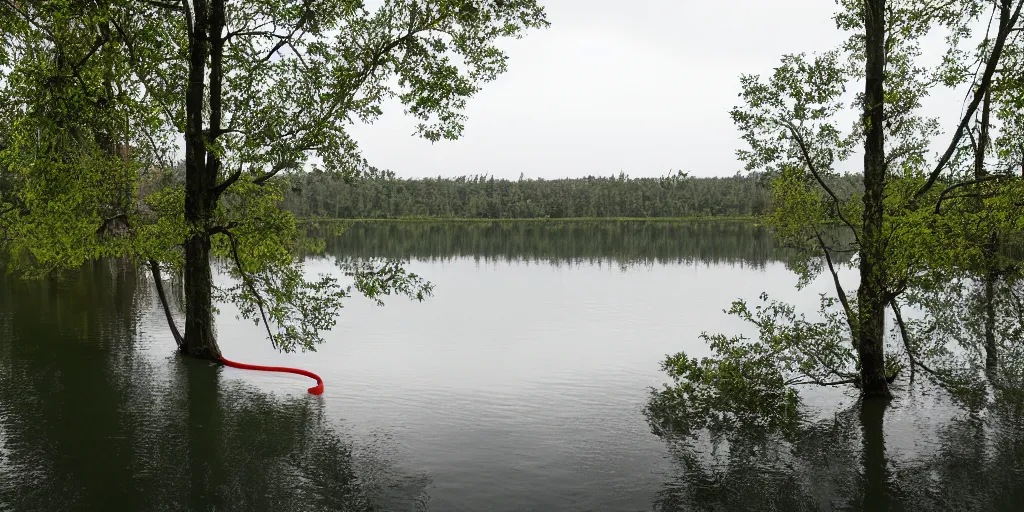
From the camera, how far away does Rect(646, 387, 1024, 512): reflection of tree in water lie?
11.6 m

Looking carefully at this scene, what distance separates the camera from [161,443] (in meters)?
13.4

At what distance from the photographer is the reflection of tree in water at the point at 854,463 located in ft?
38.0

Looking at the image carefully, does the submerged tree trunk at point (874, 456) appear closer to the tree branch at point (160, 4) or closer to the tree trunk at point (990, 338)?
the tree trunk at point (990, 338)

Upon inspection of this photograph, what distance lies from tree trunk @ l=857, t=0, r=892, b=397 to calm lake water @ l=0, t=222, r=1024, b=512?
2126 millimetres

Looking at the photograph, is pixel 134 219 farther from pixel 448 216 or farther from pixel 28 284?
pixel 448 216

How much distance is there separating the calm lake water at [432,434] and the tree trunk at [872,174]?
2.13 meters

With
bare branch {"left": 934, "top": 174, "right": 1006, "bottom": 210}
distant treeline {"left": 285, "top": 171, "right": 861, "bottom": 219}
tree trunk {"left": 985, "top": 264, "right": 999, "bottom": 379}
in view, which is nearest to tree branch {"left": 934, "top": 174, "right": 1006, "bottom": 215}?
bare branch {"left": 934, "top": 174, "right": 1006, "bottom": 210}

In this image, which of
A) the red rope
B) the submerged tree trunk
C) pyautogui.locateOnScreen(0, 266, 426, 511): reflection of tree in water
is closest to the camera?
pyautogui.locateOnScreen(0, 266, 426, 511): reflection of tree in water

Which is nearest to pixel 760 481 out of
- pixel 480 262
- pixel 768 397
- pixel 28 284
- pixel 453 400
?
pixel 768 397

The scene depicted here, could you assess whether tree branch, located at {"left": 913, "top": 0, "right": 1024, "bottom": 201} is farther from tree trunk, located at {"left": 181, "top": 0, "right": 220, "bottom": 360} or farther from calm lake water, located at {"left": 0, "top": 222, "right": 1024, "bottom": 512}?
tree trunk, located at {"left": 181, "top": 0, "right": 220, "bottom": 360}

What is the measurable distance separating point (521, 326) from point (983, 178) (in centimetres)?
1603

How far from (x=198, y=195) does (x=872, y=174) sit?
1538 centimetres

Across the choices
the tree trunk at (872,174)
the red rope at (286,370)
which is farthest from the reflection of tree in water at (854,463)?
the red rope at (286,370)

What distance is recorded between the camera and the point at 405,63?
60.3 feet
